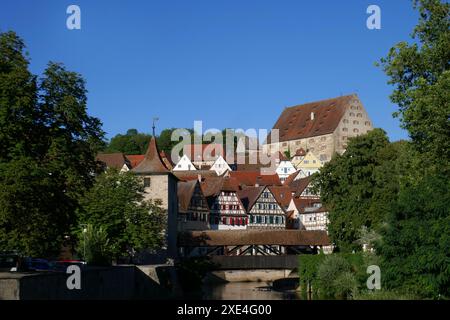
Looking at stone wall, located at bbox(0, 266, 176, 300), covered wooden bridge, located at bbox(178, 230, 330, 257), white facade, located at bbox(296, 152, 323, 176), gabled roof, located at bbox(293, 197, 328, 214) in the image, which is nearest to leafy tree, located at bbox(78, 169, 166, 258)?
stone wall, located at bbox(0, 266, 176, 300)

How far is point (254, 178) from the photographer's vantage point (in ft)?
346

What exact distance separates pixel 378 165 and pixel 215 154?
3250 inches

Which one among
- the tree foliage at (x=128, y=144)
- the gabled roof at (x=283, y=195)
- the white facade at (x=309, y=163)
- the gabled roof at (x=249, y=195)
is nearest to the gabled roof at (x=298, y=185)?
the gabled roof at (x=283, y=195)

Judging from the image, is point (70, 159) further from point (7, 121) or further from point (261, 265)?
point (261, 265)

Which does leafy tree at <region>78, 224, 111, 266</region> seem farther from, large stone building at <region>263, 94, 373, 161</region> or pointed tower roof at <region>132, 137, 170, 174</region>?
large stone building at <region>263, 94, 373, 161</region>

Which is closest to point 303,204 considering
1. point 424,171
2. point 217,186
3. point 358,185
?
point 217,186

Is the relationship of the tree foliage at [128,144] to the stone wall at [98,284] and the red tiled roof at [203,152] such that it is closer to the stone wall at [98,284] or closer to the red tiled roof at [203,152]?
the red tiled roof at [203,152]

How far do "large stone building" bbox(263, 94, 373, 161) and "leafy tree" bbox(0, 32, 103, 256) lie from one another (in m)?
91.5

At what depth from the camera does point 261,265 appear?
61.3 m

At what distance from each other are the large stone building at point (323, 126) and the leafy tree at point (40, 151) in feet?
300

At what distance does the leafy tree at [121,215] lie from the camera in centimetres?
4609

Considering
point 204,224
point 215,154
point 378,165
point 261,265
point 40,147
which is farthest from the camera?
point 215,154

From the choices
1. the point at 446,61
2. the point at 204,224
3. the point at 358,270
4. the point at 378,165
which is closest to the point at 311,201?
the point at 204,224

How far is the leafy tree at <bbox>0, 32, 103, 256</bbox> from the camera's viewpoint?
25.0 m
